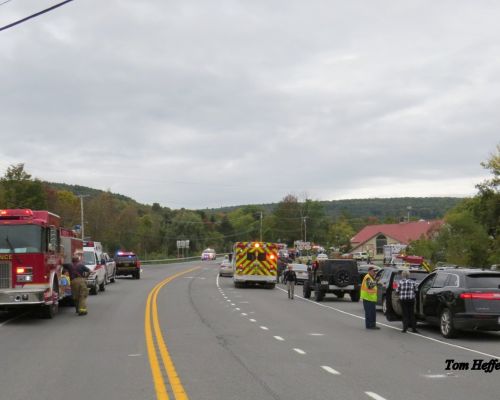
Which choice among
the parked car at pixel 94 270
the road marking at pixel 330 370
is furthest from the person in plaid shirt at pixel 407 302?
the parked car at pixel 94 270

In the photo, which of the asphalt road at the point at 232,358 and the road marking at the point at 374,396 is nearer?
the road marking at the point at 374,396

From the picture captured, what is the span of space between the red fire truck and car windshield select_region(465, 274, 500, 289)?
1085 centimetres

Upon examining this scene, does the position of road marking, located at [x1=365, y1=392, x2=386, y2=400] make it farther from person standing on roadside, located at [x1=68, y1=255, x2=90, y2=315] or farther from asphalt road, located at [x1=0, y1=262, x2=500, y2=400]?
person standing on roadside, located at [x1=68, y1=255, x2=90, y2=315]

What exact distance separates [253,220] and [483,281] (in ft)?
530

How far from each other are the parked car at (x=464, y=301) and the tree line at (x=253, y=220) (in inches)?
1165

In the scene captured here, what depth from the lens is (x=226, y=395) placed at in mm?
8367

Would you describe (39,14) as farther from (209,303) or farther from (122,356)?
(209,303)

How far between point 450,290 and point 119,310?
11114mm

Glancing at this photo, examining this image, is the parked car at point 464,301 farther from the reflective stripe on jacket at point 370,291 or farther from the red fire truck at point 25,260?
the red fire truck at point 25,260

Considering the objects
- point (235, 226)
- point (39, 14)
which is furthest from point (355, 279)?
point (235, 226)

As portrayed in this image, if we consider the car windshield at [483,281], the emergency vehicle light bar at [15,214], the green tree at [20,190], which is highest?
the green tree at [20,190]

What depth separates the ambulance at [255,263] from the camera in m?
35.6

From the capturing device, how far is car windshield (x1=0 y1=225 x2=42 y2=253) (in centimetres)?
1734

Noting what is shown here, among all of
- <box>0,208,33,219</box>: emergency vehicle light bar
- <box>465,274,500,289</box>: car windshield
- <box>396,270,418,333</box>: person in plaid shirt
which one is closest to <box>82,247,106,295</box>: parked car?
<box>0,208,33,219</box>: emergency vehicle light bar
